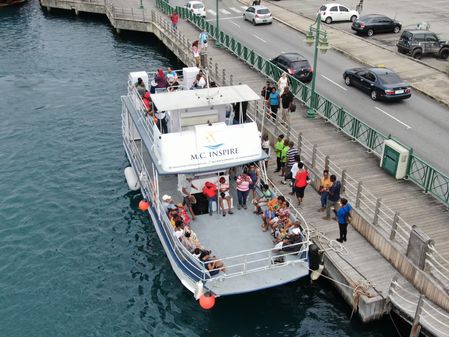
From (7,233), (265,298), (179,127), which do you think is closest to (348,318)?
(265,298)

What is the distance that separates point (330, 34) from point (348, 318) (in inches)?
1253

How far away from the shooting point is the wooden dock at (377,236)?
1661cm

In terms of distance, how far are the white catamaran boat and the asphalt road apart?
8727 mm

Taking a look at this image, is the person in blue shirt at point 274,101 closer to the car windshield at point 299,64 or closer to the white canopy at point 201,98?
the white canopy at point 201,98

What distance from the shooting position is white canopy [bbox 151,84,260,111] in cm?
2011

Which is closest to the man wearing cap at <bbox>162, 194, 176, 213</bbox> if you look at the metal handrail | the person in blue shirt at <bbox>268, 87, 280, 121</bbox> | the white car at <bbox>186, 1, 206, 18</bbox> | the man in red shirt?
the man in red shirt

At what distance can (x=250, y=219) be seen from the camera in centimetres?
2052

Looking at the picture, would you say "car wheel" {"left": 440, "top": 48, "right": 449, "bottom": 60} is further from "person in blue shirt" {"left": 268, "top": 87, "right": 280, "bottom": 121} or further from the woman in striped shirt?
the woman in striped shirt

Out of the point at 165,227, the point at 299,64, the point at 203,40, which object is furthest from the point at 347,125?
the point at 203,40

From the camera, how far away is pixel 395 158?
21.6 metres

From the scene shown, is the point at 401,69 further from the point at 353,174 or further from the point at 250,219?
the point at 250,219

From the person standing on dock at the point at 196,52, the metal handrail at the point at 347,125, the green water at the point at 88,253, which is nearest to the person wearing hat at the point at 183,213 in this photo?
the green water at the point at 88,253

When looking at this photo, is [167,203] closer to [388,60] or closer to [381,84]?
[381,84]

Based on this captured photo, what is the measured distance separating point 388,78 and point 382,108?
6.77 ft
